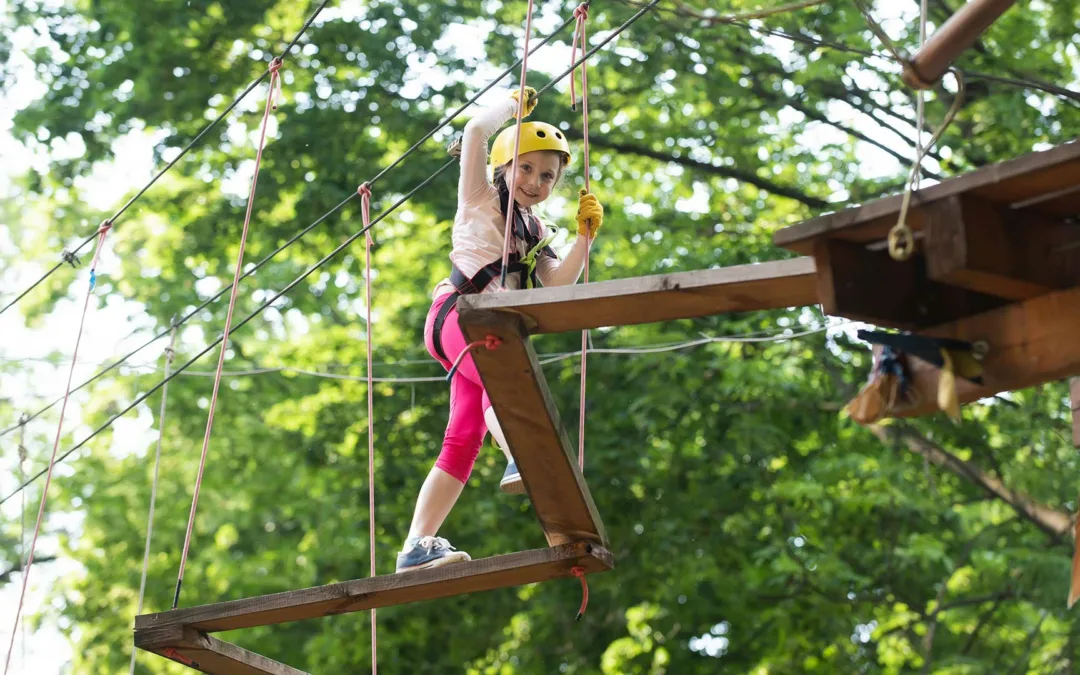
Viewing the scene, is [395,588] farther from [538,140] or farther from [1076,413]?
[1076,413]

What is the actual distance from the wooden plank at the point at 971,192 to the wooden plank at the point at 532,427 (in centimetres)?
73

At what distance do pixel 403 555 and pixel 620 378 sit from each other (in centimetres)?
490

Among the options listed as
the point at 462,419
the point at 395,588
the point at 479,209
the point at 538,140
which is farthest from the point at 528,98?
the point at 395,588

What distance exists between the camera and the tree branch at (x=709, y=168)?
28.7 ft

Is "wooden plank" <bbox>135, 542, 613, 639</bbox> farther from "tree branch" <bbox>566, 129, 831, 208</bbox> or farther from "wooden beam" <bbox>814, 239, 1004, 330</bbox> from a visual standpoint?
"tree branch" <bbox>566, 129, 831, 208</bbox>

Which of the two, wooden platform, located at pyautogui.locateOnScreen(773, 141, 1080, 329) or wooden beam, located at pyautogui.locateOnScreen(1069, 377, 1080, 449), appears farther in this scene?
wooden beam, located at pyautogui.locateOnScreen(1069, 377, 1080, 449)

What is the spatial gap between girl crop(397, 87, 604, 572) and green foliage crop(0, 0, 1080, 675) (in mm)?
4132

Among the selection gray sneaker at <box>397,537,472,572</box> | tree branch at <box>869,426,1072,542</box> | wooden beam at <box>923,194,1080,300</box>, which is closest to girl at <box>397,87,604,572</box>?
gray sneaker at <box>397,537,472,572</box>

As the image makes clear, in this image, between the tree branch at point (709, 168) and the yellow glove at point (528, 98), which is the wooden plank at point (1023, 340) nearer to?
the yellow glove at point (528, 98)

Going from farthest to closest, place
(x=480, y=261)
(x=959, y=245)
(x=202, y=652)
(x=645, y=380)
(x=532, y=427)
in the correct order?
(x=645, y=380) → (x=202, y=652) → (x=480, y=261) → (x=532, y=427) → (x=959, y=245)

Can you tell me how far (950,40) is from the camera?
8.48 feet

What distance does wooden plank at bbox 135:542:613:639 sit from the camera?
3605 millimetres

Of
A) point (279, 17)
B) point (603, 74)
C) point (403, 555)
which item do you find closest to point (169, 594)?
point (279, 17)

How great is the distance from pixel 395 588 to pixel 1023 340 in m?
1.81
